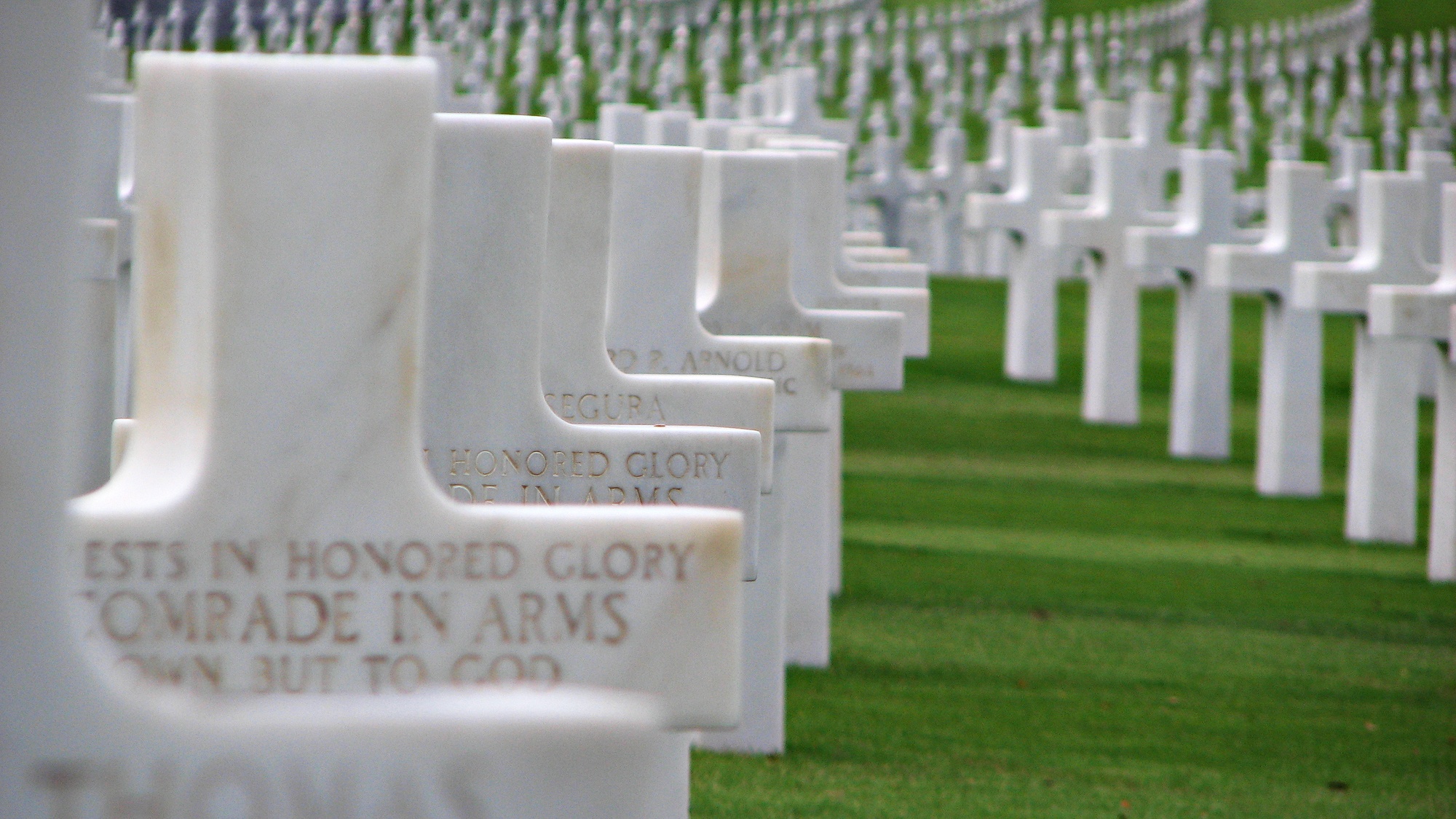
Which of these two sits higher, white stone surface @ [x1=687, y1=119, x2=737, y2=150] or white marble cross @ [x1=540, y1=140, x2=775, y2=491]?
white stone surface @ [x1=687, y1=119, x2=737, y2=150]

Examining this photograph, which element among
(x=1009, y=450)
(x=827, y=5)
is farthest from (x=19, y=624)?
(x=827, y=5)

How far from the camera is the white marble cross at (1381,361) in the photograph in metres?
12.5

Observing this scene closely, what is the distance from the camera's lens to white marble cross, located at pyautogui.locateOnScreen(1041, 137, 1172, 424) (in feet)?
55.9

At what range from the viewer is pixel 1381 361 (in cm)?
1243

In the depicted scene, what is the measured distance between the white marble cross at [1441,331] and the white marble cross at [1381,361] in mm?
948

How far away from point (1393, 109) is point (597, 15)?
1385cm

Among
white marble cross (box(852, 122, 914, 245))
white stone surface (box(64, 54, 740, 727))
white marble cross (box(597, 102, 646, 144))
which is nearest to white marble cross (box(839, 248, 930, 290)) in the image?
white marble cross (box(597, 102, 646, 144))

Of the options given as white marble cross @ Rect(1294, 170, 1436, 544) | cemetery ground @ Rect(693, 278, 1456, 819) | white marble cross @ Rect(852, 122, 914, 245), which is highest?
white marble cross @ Rect(852, 122, 914, 245)

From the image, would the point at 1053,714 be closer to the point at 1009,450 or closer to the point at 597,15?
the point at 1009,450

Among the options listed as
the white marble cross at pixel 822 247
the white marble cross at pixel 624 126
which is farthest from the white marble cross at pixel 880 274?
the white marble cross at pixel 624 126

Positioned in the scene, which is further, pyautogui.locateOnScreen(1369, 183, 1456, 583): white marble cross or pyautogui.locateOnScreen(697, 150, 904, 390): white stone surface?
pyautogui.locateOnScreen(1369, 183, 1456, 583): white marble cross

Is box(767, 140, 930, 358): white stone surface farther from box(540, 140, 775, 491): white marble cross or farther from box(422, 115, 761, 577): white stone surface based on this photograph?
box(422, 115, 761, 577): white stone surface

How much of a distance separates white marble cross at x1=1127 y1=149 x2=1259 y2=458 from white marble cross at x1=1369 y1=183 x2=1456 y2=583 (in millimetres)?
4230

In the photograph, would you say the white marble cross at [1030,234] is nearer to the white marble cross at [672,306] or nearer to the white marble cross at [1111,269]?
the white marble cross at [1111,269]
